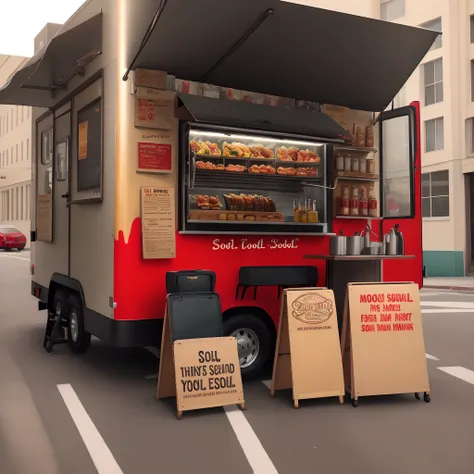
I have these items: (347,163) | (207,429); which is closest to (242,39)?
(347,163)

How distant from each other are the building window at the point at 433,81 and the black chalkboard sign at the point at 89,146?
18189 millimetres

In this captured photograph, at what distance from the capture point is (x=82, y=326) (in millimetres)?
7098

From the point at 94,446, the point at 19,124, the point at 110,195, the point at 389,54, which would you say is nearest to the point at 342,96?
the point at 389,54

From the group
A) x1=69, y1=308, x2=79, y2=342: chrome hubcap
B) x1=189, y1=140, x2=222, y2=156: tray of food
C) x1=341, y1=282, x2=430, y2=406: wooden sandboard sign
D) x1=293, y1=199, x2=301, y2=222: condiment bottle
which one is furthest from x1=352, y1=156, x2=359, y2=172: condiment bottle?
x1=69, y1=308, x2=79, y2=342: chrome hubcap

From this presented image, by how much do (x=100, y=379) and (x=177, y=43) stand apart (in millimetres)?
3392

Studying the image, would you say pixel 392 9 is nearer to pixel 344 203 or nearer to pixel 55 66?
pixel 344 203

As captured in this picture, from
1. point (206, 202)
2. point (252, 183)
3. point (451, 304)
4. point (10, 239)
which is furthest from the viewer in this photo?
point (10, 239)

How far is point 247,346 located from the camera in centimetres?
628

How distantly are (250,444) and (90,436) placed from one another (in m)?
1.19

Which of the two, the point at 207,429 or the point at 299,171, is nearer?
the point at 207,429

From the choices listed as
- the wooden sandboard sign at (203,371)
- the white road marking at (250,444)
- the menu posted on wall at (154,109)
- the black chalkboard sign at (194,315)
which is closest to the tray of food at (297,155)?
the menu posted on wall at (154,109)

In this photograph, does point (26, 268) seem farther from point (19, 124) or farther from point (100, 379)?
point (19, 124)

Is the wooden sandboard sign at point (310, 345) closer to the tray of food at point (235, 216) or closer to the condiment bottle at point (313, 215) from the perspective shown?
the tray of food at point (235, 216)

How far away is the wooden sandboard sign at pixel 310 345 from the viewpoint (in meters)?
5.45
